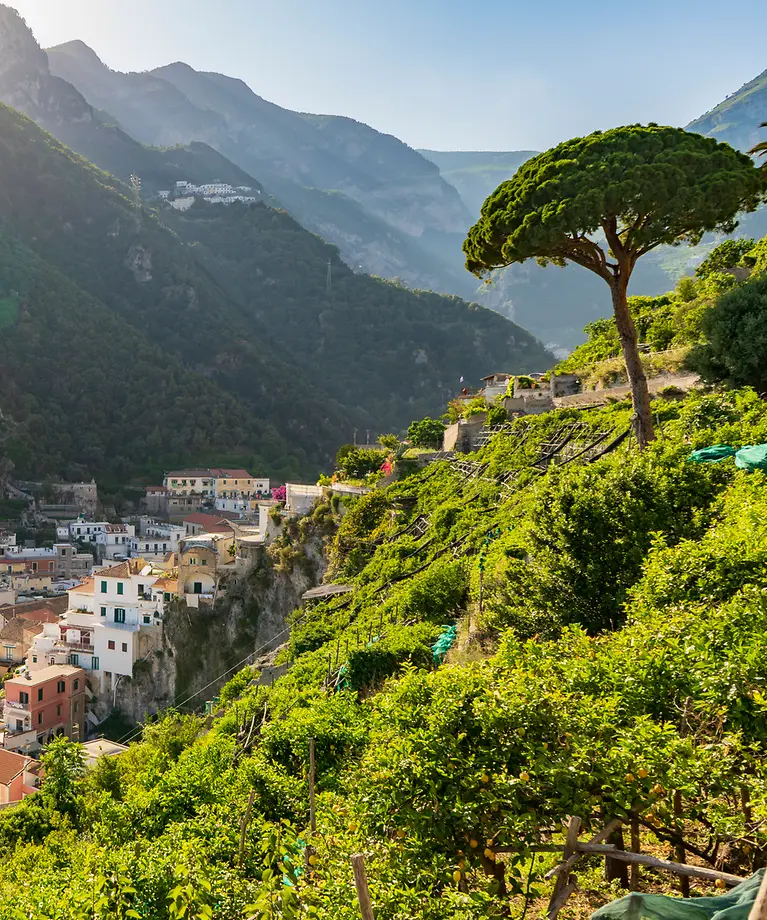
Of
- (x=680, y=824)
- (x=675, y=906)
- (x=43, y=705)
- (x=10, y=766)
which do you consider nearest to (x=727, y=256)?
(x=680, y=824)

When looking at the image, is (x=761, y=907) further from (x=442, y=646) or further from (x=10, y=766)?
(x=10, y=766)

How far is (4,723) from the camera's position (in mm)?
36219

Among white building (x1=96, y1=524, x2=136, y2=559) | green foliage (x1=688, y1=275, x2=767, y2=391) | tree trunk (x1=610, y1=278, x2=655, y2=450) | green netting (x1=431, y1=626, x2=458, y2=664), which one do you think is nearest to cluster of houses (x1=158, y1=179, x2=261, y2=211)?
white building (x1=96, y1=524, x2=136, y2=559)

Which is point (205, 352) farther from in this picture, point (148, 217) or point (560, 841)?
point (560, 841)

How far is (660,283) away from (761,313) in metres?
167

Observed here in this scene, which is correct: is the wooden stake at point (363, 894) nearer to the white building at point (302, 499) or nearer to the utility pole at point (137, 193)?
the white building at point (302, 499)

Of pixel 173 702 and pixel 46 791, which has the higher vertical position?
pixel 46 791

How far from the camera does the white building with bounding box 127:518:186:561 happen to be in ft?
227

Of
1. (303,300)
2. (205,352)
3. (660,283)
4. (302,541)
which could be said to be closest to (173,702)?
(302,541)

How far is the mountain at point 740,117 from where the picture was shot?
16700 cm

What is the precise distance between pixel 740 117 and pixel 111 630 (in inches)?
7825

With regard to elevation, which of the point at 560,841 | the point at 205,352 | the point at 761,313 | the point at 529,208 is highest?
the point at 205,352

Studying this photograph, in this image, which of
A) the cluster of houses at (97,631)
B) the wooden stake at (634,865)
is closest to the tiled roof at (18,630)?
the cluster of houses at (97,631)

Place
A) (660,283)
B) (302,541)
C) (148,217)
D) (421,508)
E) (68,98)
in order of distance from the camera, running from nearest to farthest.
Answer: (421,508) → (302,541) → (148,217) → (660,283) → (68,98)
